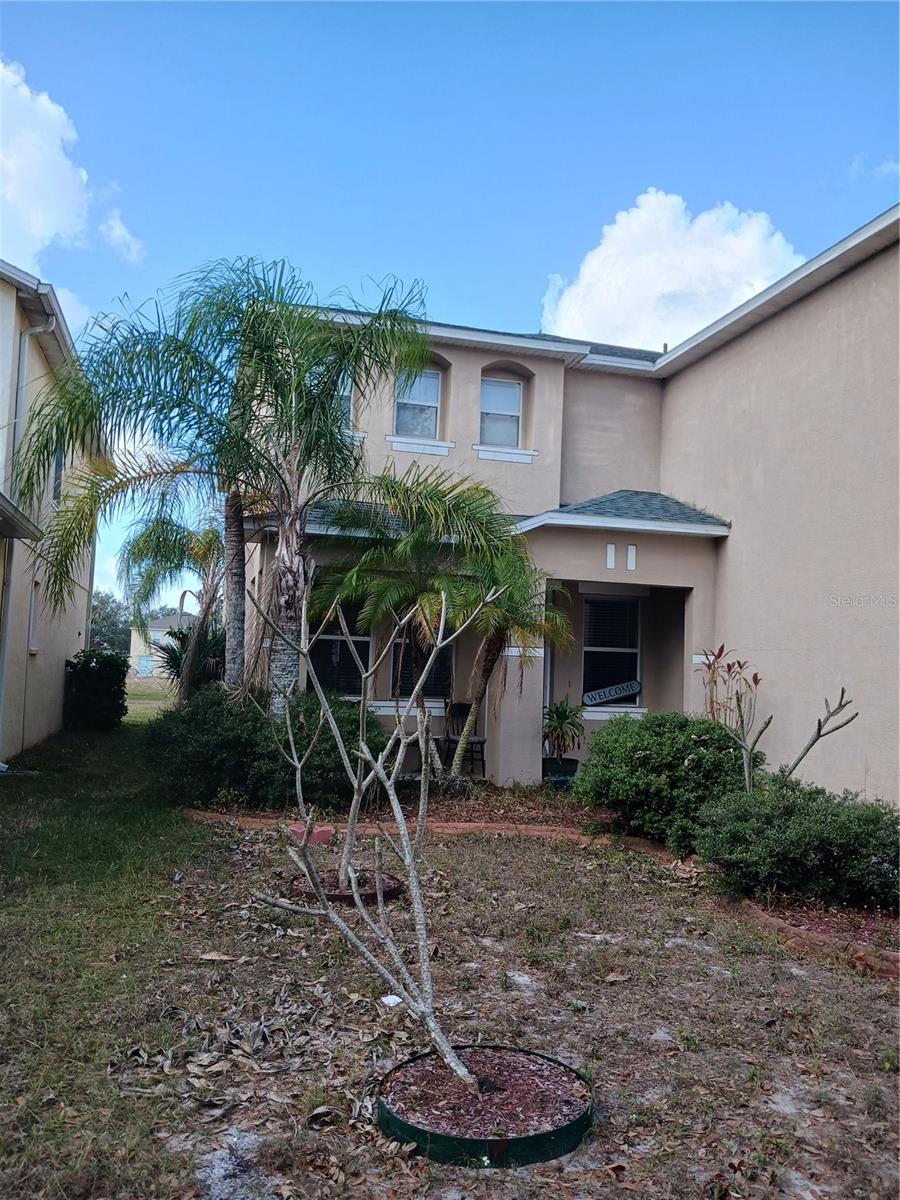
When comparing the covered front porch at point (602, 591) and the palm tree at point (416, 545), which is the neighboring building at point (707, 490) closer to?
the covered front porch at point (602, 591)

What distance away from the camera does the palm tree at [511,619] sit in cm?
1055

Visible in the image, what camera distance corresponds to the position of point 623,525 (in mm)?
12422

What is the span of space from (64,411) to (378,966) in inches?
316

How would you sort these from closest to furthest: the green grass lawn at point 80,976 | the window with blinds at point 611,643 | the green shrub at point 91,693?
the green grass lawn at point 80,976 → the window with blinds at point 611,643 → the green shrub at point 91,693

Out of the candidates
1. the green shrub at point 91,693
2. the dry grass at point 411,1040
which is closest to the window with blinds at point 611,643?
the dry grass at point 411,1040

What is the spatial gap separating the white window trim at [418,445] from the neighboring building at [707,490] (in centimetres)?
3

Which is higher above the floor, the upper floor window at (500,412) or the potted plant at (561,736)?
the upper floor window at (500,412)

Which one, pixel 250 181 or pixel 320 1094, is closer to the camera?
pixel 320 1094

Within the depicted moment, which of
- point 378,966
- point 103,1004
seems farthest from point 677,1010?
point 103,1004

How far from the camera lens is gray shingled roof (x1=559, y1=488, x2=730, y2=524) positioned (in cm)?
1261

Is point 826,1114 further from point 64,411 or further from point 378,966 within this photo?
point 64,411

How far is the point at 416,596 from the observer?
36.7 ft

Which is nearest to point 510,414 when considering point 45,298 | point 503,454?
point 503,454

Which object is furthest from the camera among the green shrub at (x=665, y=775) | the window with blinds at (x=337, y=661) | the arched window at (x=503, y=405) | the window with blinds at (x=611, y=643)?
the window with blinds at (x=611, y=643)
